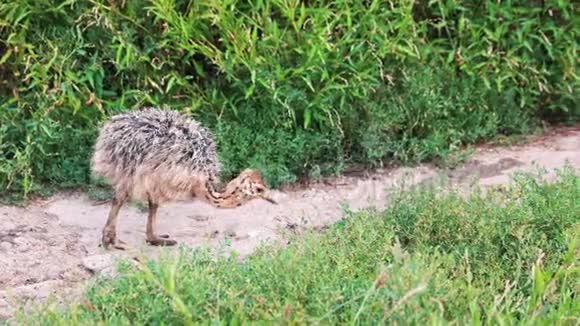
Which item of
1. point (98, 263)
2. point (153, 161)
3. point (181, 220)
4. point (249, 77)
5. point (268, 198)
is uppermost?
point (249, 77)

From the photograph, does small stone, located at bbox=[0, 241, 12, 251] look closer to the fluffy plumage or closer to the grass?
the fluffy plumage

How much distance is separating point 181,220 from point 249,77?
1.13 m

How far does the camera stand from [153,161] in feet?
18.6

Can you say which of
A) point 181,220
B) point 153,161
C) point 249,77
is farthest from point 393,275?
point 249,77

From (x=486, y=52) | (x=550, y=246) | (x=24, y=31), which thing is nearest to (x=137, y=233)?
(x=24, y=31)

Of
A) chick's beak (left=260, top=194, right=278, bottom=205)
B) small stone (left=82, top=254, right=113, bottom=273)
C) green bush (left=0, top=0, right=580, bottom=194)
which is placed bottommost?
small stone (left=82, top=254, right=113, bottom=273)

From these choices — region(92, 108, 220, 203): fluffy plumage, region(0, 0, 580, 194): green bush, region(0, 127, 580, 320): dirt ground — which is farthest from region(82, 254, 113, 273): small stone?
region(0, 0, 580, 194): green bush

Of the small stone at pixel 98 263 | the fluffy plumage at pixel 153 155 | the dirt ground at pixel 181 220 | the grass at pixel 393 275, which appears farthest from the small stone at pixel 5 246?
the grass at pixel 393 275

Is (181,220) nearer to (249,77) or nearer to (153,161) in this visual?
(153,161)

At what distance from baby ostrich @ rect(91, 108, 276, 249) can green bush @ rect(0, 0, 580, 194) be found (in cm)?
84

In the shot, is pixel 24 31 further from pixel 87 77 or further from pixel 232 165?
pixel 232 165

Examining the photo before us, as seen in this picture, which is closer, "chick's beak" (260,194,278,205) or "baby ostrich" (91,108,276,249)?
"baby ostrich" (91,108,276,249)

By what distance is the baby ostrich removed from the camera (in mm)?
5668

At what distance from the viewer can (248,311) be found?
4.21 m
